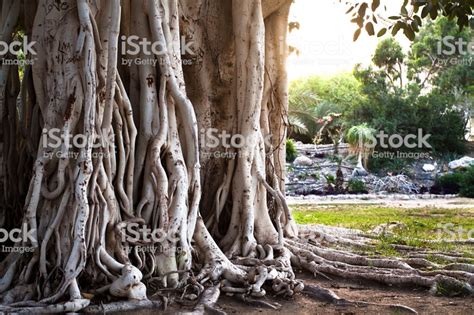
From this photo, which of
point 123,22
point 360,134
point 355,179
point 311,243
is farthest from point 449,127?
point 123,22

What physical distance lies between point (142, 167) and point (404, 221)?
16.4 feet

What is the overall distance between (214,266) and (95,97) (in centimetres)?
136

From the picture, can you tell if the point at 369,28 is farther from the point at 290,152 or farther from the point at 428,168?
the point at 290,152

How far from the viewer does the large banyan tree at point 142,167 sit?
3699mm

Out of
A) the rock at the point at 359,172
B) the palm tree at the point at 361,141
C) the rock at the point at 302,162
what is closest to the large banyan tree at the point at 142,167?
the rock at the point at 359,172

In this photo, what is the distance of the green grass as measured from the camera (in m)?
5.96

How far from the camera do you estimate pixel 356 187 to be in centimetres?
1453

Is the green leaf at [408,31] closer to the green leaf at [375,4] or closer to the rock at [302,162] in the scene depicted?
the green leaf at [375,4]

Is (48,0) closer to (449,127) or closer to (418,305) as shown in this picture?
(418,305)

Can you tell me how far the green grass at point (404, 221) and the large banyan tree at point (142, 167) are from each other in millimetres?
863

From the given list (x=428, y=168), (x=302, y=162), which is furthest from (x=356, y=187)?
(x=302, y=162)

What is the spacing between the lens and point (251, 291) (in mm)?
3863

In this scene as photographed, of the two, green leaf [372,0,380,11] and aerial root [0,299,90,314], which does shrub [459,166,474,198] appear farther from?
aerial root [0,299,90,314]

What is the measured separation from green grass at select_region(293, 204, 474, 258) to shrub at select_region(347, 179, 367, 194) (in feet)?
10.4
